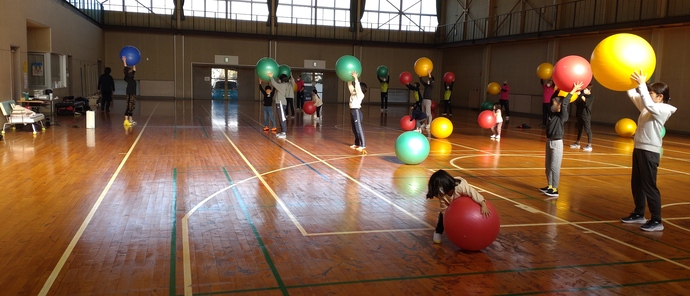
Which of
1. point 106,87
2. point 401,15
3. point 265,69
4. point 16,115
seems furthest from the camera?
point 401,15

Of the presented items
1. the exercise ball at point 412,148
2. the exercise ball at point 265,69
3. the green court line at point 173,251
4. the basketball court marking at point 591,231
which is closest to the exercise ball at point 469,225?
the basketball court marking at point 591,231

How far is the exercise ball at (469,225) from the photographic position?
5.24 meters

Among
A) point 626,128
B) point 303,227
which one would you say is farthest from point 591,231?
point 626,128

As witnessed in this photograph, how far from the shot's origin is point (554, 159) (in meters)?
8.09

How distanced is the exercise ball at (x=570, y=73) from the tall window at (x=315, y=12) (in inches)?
1111

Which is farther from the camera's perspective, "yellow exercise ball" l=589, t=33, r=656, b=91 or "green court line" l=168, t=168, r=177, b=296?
"yellow exercise ball" l=589, t=33, r=656, b=91

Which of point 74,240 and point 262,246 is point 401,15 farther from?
point 74,240

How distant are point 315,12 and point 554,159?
28.9 meters

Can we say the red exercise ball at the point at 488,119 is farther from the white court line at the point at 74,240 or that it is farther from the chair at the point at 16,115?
the chair at the point at 16,115

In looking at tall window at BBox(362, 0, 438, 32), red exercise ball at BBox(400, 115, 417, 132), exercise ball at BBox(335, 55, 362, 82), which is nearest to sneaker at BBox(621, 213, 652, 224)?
exercise ball at BBox(335, 55, 362, 82)

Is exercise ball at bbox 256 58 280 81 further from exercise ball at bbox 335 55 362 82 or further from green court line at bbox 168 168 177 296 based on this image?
green court line at bbox 168 168 177 296

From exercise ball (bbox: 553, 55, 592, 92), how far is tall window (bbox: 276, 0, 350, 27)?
92.6 feet

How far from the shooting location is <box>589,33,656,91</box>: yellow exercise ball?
6.14m

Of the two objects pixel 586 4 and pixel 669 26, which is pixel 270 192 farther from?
pixel 586 4
